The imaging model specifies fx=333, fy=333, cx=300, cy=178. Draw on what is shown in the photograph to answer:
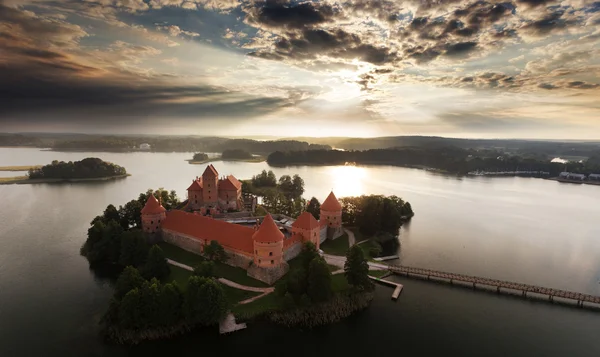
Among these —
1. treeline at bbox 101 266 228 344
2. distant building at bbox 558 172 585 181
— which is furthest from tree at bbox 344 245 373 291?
distant building at bbox 558 172 585 181

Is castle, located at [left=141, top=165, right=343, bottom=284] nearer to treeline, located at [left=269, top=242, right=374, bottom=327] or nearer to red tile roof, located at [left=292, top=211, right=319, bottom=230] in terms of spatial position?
red tile roof, located at [left=292, top=211, right=319, bottom=230]

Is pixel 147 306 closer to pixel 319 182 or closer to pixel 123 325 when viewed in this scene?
pixel 123 325

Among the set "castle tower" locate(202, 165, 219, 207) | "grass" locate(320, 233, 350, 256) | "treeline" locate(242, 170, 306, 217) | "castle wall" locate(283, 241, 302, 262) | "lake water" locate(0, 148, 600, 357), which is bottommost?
"lake water" locate(0, 148, 600, 357)

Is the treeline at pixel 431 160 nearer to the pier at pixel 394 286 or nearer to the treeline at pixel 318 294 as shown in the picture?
the pier at pixel 394 286

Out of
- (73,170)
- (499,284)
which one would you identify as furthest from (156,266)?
(73,170)

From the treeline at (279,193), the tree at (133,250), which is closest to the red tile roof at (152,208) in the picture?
the tree at (133,250)

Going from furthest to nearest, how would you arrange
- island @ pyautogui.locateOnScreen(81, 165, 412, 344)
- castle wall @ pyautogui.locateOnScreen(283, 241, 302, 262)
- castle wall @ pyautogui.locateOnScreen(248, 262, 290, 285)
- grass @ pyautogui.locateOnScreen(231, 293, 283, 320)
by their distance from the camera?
castle wall @ pyautogui.locateOnScreen(283, 241, 302, 262)
castle wall @ pyautogui.locateOnScreen(248, 262, 290, 285)
grass @ pyautogui.locateOnScreen(231, 293, 283, 320)
island @ pyautogui.locateOnScreen(81, 165, 412, 344)

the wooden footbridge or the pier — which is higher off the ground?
the wooden footbridge
